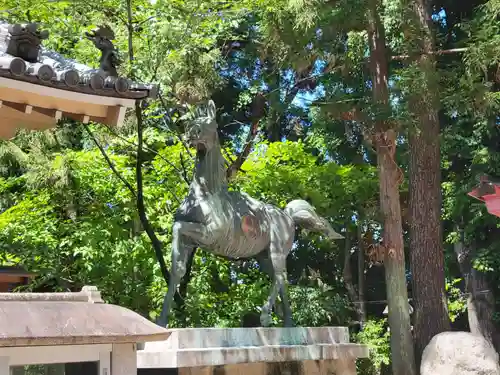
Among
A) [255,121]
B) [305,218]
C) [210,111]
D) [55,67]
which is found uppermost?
[255,121]

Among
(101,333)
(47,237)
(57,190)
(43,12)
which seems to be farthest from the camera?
(57,190)

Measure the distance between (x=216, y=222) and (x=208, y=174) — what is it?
643 mm

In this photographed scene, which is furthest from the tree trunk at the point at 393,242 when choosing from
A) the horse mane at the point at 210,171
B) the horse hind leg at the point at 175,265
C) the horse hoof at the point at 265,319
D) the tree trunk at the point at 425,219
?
the horse hind leg at the point at 175,265

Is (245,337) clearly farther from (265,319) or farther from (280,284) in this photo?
(280,284)

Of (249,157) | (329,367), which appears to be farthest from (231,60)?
(329,367)

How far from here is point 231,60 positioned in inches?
899

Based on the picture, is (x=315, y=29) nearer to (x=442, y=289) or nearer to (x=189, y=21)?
(x=189, y=21)

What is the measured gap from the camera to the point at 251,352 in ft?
32.7

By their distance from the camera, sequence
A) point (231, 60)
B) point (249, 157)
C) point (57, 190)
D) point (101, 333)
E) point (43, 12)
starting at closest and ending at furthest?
point (101, 333) → point (43, 12) → point (57, 190) → point (249, 157) → point (231, 60)

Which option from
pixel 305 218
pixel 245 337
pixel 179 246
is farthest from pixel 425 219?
pixel 179 246

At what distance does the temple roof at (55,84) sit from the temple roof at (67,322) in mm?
1659

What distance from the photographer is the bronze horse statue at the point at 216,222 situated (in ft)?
32.4

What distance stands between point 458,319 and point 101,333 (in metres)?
18.7

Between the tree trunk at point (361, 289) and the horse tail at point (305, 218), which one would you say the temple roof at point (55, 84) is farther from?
the tree trunk at point (361, 289)
